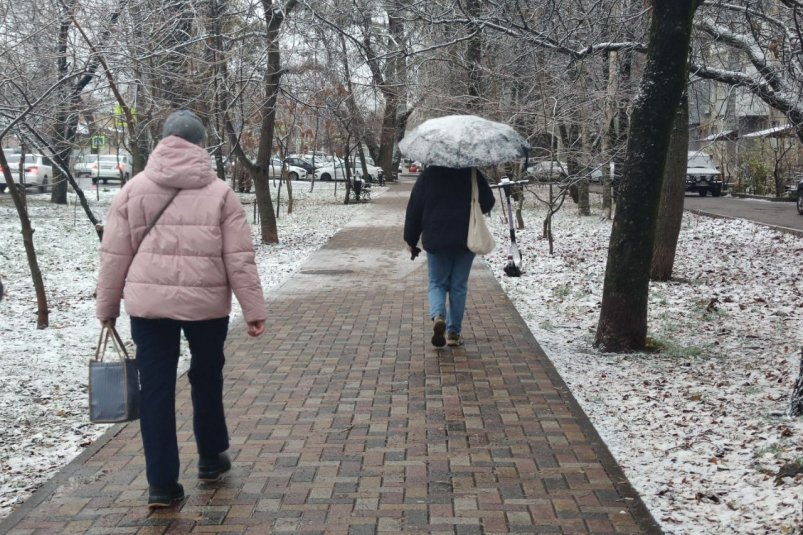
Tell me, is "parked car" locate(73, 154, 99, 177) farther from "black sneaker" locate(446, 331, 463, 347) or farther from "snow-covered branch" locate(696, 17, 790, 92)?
"black sneaker" locate(446, 331, 463, 347)

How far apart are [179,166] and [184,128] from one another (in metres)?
0.19

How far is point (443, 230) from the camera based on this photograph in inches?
287

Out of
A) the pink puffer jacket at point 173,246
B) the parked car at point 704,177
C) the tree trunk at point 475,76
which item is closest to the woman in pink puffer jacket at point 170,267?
the pink puffer jacket at point 173,246

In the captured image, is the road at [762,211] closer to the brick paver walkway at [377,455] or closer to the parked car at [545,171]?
the parked car at [545,171]

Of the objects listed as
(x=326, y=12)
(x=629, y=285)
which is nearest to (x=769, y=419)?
(x=629, y=285)

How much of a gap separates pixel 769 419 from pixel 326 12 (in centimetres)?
979

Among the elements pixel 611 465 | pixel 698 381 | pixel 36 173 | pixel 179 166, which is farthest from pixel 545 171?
pixel 36 173

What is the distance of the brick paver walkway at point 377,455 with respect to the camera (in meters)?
4.02

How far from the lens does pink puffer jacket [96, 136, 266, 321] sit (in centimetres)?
394

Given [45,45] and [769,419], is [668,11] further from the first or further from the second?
[45,45]

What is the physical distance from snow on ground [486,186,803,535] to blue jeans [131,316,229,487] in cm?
218

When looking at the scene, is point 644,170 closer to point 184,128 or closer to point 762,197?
point 184,128

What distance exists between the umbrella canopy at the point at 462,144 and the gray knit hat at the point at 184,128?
3246mm

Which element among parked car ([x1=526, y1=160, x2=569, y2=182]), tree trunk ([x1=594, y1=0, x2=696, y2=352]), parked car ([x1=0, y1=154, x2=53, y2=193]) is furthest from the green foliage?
parked car ([x1=0, y1=154, x2=53, y2=193])
